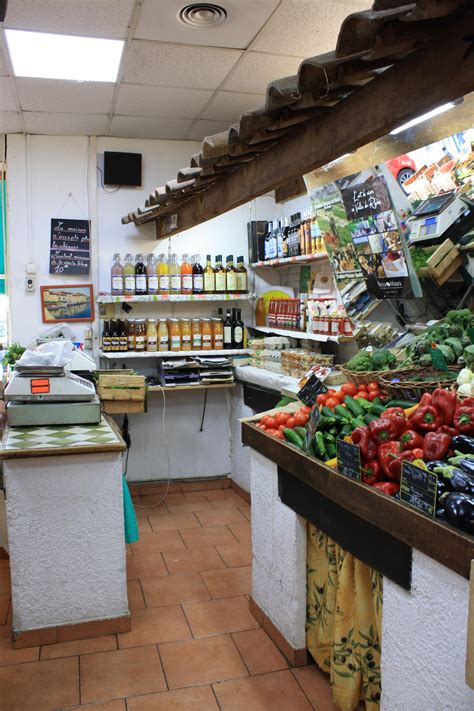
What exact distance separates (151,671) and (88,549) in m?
0.70

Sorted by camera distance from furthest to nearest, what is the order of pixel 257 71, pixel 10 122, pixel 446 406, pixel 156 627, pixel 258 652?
1. pixel 10 122
2. pixel 257 71
3. pixel 156 627
4. pixel 258 652
5. pixel 446 406

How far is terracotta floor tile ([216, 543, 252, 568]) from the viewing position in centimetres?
442

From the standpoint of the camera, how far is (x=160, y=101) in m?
4.83

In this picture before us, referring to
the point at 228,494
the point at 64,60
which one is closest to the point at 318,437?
the point at 64,60

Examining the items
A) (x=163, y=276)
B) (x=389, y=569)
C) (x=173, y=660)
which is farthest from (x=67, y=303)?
(x=389, y=569)

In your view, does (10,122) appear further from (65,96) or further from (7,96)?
(65,96)

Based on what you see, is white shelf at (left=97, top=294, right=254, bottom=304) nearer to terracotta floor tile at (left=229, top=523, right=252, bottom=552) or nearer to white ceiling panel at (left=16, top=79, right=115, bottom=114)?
white ceiling panel at (left=16, top=79, right=115, bottom=114)

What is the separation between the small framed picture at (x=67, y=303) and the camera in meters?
5.72

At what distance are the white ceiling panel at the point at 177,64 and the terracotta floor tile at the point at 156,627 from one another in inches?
132

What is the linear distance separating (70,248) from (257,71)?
2.41 meters

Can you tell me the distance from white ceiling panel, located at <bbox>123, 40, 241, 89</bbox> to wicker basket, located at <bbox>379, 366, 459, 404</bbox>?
228 cm

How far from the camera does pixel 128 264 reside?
5762 millimetres

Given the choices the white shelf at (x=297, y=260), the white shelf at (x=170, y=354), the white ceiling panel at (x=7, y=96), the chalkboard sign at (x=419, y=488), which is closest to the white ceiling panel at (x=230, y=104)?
the white shelf at (x=297, y=260)

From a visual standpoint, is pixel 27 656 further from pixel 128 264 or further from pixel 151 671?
pixel 128 264
